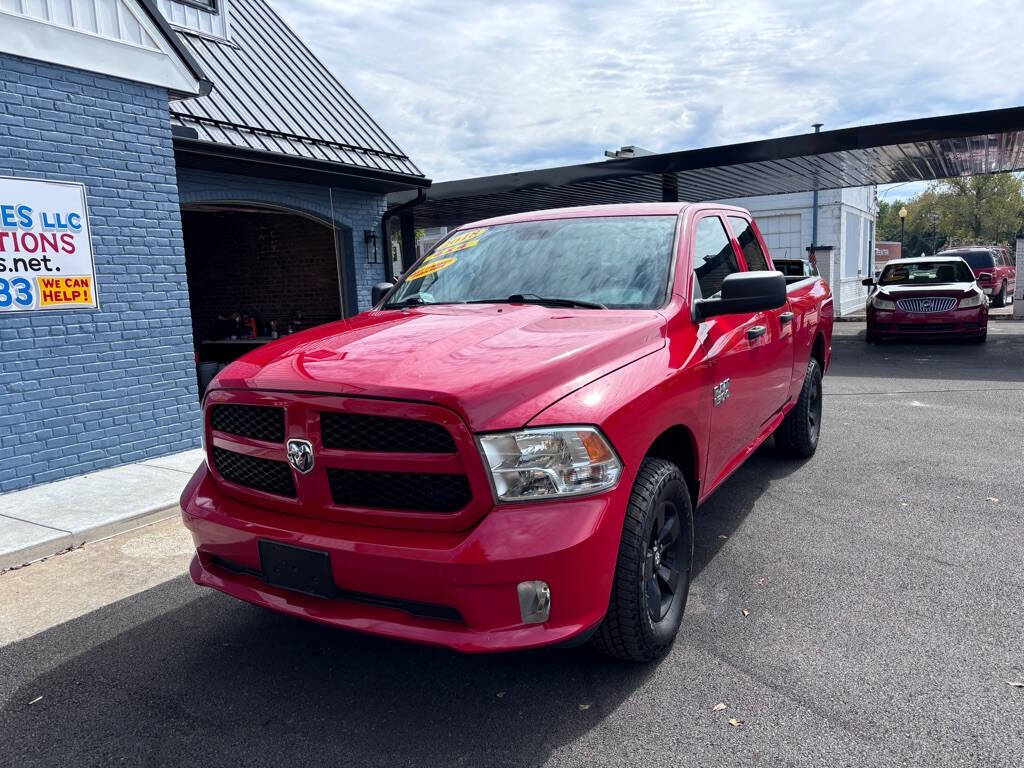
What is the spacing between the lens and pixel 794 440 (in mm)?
5844

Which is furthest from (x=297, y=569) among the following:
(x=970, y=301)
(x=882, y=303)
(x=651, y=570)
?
(x=970, y=301)

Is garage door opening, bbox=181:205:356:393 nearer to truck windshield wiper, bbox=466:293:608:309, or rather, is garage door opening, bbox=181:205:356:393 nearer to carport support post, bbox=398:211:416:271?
carport support post, bbox=398:211:416:271

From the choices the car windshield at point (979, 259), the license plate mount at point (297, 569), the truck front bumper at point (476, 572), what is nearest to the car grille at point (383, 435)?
the truck front bumper at point (476, 572)

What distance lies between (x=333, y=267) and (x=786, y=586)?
9268 millimetres

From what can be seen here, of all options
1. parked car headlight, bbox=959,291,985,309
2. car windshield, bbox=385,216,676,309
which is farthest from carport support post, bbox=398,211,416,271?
parked car headlight, bbox=959,291,985,309

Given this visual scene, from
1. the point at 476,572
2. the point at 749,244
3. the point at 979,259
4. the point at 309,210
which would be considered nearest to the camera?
the point at 476,572

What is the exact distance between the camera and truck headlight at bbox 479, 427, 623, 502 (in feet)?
7.75

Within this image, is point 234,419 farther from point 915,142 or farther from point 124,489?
point 915,142

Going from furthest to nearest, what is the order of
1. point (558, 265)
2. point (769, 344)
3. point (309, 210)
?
point (309, 210) → point (769, 344) → point (558, 265)

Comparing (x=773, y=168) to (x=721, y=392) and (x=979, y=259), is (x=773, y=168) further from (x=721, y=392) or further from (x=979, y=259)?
(x=721, y=392)

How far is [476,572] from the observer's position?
229 cm

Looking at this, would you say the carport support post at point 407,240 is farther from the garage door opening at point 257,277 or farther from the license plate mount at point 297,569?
the license plate mount at point 297,569

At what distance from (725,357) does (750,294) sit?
0.41 m

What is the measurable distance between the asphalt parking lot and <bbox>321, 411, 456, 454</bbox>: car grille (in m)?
1.02
